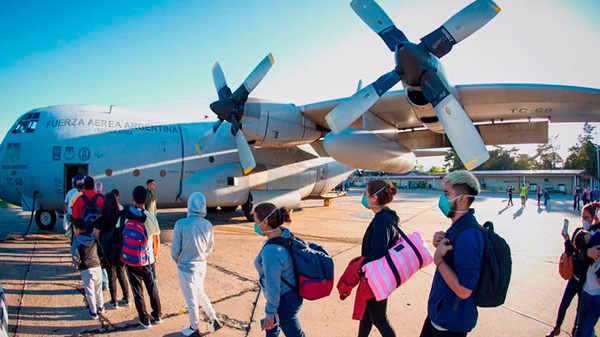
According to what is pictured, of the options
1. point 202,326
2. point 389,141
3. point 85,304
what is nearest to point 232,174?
point 389,141

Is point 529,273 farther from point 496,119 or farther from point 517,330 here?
point 496,119

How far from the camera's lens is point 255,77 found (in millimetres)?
10234

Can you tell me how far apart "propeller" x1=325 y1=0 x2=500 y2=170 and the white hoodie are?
14.8 feet

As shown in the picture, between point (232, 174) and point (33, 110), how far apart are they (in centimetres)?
643

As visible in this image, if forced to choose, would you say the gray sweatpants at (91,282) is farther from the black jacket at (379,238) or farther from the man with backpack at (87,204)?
the black jacket at (379,238)

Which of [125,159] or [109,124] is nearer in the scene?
[125,159]

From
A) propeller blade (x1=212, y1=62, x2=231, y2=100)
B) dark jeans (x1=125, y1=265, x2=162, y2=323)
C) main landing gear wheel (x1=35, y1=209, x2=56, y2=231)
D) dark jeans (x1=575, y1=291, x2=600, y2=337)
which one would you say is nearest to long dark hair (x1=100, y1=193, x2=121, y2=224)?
dark jeans (x1=125, y1=265, x2=162, y2=323)

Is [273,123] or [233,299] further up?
[273,123]

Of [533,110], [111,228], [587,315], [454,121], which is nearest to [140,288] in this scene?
[111,228]

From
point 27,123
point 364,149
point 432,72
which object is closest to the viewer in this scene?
point 432,72

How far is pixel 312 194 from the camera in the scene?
15.3m

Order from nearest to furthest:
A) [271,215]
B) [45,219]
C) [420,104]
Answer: [271,215]
[420,104]
[45,219]

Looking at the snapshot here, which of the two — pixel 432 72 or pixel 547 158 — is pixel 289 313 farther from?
pixel 547 158

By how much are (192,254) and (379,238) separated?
82.3 inches
